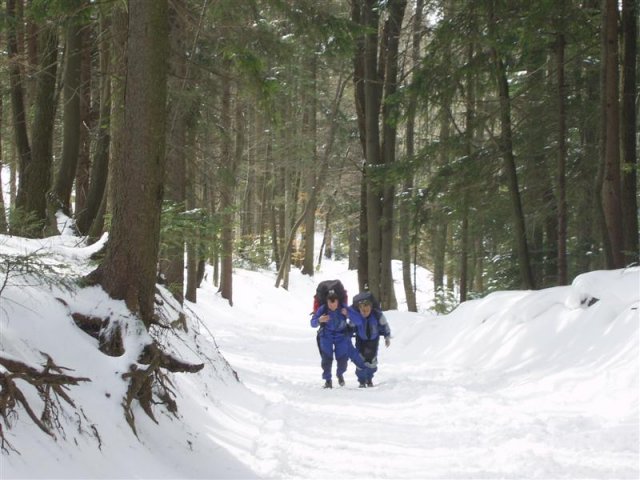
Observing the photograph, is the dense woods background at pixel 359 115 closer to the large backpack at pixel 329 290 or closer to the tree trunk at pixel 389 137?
the tree trunk at pixel 389 137

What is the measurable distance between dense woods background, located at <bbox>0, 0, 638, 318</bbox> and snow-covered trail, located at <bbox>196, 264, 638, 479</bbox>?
194cm

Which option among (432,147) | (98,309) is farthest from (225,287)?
(98,309)

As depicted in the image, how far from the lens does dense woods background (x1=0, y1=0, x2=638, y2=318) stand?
5.66 metres

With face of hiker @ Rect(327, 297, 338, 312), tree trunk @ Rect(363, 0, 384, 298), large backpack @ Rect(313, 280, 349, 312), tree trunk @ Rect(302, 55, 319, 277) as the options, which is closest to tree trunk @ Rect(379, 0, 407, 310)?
tree trunk @ Rect(363, 0, 384, 298)

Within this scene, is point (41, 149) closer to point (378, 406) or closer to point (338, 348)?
point (338, 348)

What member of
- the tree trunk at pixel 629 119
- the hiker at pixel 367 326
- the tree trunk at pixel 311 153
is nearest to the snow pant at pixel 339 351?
the hiker at pixel 367 326

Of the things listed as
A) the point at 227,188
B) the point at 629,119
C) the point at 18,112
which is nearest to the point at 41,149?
the point at 18,112

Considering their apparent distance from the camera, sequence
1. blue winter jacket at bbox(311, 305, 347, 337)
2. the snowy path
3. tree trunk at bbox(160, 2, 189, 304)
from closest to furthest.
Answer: the snowy path < blue winter jacket at bbox(311, 305, 347, 337) < tree trunk at bbox(160, 2, 189, 304)

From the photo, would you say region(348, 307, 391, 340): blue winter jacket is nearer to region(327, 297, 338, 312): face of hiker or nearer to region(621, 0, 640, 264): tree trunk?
region(327, 297, 338, 312): face of hiker

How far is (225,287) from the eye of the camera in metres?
23.0

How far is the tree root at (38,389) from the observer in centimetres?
355

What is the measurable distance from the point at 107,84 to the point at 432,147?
21.6 feet

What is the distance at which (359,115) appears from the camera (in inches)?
749

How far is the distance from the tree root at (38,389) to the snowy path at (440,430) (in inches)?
66.8
